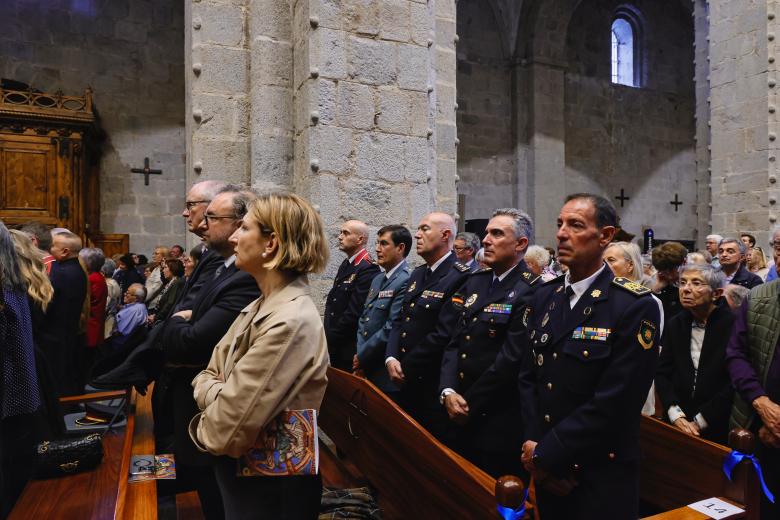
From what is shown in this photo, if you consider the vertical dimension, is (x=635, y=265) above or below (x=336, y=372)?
above

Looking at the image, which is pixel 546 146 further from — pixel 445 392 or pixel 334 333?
pixel 445 392

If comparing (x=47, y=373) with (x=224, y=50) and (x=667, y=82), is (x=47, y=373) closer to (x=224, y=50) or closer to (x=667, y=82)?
(x=224, y=50)

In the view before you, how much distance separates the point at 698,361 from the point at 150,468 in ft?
9.05

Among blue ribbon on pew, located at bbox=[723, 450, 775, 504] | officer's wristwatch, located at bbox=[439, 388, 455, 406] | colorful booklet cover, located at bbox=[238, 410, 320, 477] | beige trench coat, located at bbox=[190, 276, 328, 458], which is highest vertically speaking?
beige trench coat, located at bbox=[190, 276, 328, 458]

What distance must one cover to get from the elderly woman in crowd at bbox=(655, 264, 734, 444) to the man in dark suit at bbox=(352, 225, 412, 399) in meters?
1.55

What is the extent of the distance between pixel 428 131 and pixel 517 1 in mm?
10182

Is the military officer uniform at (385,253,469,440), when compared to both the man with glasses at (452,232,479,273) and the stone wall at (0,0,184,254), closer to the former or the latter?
the man with glasses at (452,232,479,273)

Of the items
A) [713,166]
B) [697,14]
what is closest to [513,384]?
[713,166]

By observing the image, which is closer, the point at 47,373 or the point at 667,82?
the point at 47,373

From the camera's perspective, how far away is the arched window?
1596 cm

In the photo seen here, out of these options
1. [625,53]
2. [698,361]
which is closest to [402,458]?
[698,361]

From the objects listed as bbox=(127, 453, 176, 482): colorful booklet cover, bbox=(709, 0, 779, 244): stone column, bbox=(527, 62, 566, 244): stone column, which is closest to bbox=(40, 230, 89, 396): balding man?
bbox=(127, 453, 176, 482): colorful booklet cover

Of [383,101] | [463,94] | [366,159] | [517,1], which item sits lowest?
[366,159]

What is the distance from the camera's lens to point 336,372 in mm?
3621
